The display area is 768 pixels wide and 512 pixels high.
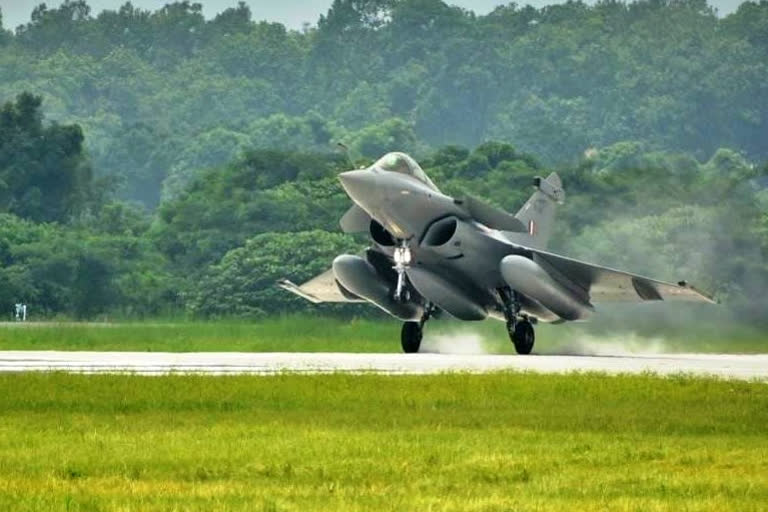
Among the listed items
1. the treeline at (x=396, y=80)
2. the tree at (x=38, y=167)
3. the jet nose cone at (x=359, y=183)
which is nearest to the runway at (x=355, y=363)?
the jet nose cone at (x=359, y=183)

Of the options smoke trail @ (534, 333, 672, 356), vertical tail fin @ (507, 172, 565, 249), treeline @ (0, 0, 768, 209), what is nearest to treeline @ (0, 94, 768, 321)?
smoke trail @ (534, 333, 672, 356)

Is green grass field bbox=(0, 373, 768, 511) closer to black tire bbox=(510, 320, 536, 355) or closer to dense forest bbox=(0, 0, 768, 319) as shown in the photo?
black tire bbox=(510, 320, 536, 355)

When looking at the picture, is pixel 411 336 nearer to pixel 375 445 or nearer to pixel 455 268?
pixel 455 268

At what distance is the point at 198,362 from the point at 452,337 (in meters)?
10.2

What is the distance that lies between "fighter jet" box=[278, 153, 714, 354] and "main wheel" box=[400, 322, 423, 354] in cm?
2

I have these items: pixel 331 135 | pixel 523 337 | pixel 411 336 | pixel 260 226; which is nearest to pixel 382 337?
pixel 411 336

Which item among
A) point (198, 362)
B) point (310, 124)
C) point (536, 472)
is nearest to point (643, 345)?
point (198, 362)

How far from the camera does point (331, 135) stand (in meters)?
98.2

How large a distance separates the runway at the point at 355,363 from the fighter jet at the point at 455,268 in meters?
0.84

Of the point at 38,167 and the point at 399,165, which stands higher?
the point at 399,165

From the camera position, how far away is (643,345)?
39.0 metres

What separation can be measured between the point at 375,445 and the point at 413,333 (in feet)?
61.0

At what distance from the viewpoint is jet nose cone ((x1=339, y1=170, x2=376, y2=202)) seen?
3250cm

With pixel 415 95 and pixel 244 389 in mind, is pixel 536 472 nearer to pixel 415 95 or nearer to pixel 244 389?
pixel 244 389
